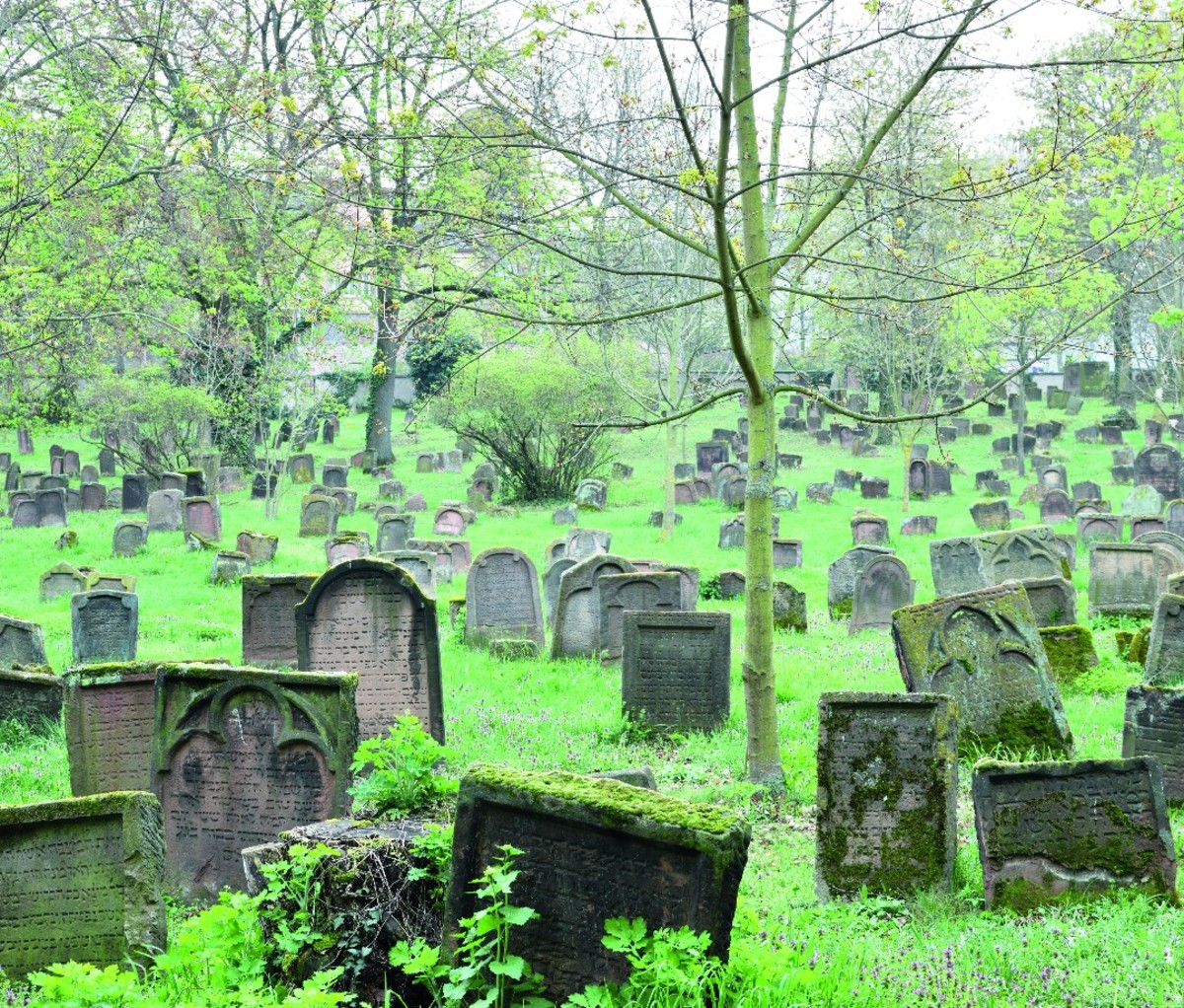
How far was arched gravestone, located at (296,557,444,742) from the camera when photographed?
27.5 feet

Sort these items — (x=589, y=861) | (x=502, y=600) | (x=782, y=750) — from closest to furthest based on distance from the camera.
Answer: (x=589, y=861)
(x=782, y=750)
(x=502, y=600)

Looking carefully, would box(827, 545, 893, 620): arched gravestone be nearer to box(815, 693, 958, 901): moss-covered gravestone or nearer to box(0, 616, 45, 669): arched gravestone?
box(0, 616, 45, 669): arched gravestone

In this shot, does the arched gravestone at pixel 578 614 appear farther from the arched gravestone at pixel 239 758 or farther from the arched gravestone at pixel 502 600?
the arched gravestone at pixel 239 758

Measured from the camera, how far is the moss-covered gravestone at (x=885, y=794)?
6047 millimetres

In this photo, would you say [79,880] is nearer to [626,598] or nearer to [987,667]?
[987,667]

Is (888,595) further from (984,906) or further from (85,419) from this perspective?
(85,419)

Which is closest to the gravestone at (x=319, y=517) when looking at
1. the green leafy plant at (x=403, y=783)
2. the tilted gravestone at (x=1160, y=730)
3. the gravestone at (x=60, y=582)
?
the gravestone at (x=60, y=582)

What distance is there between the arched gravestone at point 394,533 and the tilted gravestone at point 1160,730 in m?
14.9

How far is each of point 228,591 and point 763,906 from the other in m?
12.7

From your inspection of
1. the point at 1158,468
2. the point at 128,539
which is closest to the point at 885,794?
the point at 128,539

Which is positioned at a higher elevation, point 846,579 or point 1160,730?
point 846,579

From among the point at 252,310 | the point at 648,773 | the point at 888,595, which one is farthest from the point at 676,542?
the point at 648,773

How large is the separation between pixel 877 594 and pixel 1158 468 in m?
17.5

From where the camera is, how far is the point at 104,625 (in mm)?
12172
